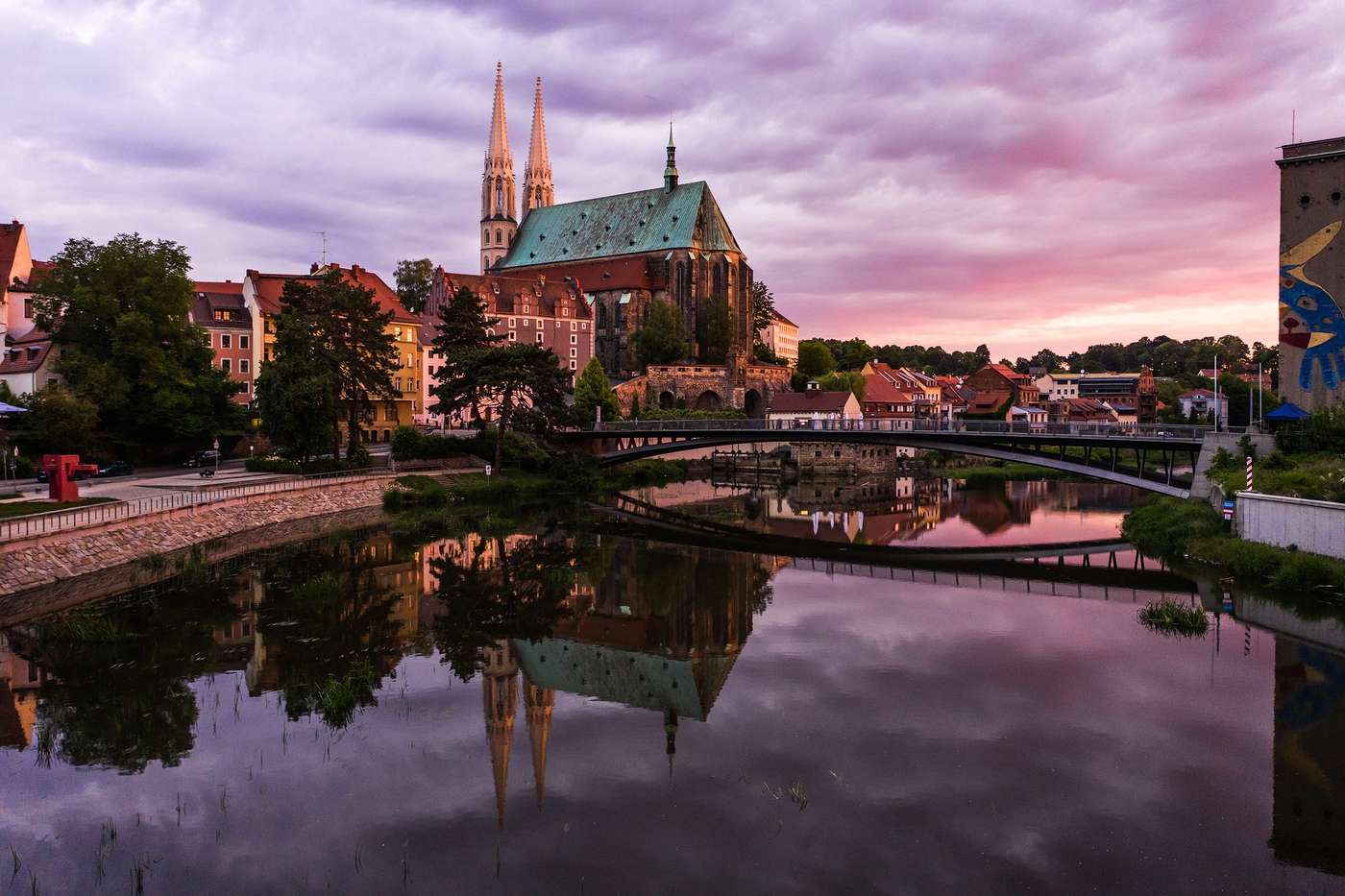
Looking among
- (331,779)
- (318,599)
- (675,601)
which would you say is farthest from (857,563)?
(331,779)

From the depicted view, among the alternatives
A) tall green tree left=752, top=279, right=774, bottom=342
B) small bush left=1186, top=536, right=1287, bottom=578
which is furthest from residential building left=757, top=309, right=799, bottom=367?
small bush left=1186, top=536, right=1287, bottom=578

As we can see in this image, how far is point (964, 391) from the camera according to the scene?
148 m

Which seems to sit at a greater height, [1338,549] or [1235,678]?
[1338,549]

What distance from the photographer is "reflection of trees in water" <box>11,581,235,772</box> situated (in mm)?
17984

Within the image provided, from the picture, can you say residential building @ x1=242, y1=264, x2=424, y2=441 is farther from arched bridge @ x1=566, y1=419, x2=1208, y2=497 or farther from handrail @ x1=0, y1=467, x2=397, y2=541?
arched bridge @ x1=566, y1=419, x2=1208, y2=497

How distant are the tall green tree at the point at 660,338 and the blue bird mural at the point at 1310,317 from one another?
64.0 meters

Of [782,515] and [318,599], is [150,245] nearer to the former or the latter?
[318,599]

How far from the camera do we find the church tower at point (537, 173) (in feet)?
448

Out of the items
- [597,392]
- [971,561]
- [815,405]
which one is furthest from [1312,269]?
[597,392]

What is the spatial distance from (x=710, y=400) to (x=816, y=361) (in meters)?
25.5

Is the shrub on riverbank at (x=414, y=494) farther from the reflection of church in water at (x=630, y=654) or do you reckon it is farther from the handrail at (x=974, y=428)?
the reflection of church in water at (x=630, y=654)

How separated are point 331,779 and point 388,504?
39.0 m

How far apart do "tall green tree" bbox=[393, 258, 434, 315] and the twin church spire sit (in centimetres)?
1499

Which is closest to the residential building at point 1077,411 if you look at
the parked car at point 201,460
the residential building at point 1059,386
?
the residential building at point 1059,386
